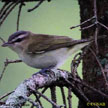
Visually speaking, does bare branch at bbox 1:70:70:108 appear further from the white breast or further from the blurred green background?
the blurred green background

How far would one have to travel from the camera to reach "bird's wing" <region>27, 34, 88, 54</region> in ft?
14.5

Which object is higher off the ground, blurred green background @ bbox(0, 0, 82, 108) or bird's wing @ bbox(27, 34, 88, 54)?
bird's wing @ bbox(27, 34, 88, 54)

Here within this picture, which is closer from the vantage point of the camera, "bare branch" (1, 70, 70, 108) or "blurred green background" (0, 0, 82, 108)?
"bare branch" (1, 70, 70, 108)

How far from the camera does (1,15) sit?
12.8 feet

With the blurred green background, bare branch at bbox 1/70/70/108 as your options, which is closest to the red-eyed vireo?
bare branch at bbox 1/70/70/108

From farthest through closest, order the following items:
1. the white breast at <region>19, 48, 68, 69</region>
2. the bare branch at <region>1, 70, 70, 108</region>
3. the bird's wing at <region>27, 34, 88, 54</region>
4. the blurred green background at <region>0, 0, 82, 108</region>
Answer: the blurred green background at <region>0, 0, 82, 108</region>
the bird's wing at <region>27, 34, 88, 54</region>
the white breast at <region>19, 48, 68, 69</region>
the bare branch at <region>1, 70, 70, 108</region>

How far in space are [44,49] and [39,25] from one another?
317cm

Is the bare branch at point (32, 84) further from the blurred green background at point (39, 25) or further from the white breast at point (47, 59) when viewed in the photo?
the blurred green background at point (39, 25)

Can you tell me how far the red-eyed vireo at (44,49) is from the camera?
4.29 metres

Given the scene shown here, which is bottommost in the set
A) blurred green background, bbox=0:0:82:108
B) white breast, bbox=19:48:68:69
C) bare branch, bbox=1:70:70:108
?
blurred green background, bbox=0:0:82:108

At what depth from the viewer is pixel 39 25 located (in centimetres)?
756

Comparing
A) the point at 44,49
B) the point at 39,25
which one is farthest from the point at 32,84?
the point at 39,25

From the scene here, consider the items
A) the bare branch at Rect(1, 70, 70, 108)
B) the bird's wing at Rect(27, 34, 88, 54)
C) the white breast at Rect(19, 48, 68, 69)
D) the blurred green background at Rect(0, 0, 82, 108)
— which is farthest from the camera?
the blurred green background at Rect(0, 0, 82, 108)

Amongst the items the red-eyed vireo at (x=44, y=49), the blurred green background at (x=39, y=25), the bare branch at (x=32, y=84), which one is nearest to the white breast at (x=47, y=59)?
the red-eyed vireo at (x=44, y=49)
